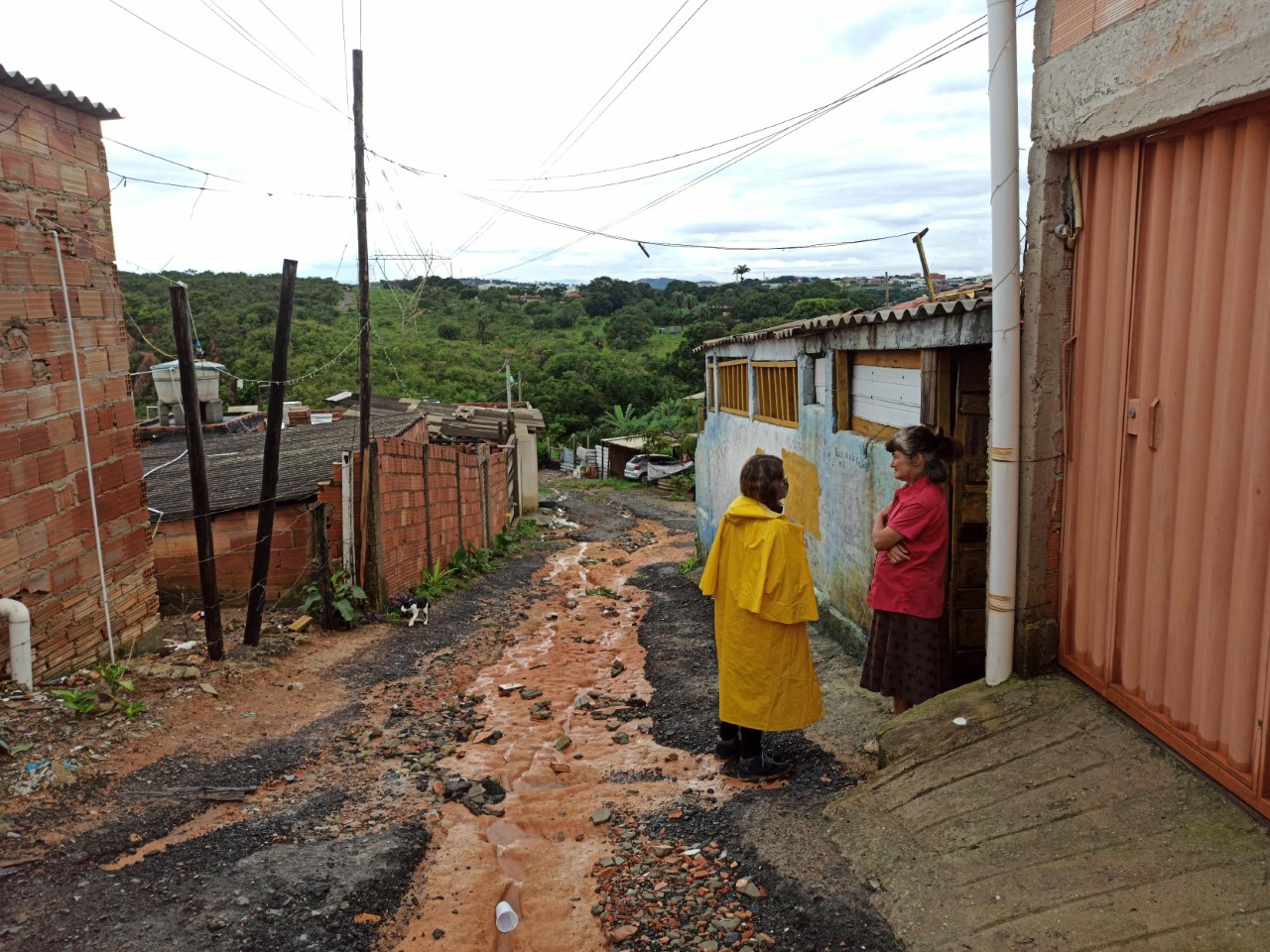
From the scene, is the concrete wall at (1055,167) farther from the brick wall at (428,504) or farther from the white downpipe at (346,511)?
the brick wall at (428,504)

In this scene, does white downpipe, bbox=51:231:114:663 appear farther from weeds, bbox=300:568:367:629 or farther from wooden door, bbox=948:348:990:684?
wooden door, bbox=948:348:990:684

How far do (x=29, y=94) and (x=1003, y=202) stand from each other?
6.29 metres

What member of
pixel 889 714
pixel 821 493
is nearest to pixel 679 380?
pixel 821 493

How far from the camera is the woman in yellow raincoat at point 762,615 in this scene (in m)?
4.20

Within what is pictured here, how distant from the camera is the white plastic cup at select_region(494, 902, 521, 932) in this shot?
11.2ft

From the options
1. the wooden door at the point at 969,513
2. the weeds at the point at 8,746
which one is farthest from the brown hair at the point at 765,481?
the weeds at the point at 8,746

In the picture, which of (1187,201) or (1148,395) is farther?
(1148,395)

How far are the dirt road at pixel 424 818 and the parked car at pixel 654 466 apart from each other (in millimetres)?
21493

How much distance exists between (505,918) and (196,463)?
5.06 metres

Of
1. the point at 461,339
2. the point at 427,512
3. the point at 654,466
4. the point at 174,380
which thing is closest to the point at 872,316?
the point at 427,512

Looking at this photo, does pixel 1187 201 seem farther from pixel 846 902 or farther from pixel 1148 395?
pixel 846 902

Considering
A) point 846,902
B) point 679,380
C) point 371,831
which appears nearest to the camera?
point 846,902

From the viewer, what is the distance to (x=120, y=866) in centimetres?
383

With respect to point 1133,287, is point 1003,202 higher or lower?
higher
